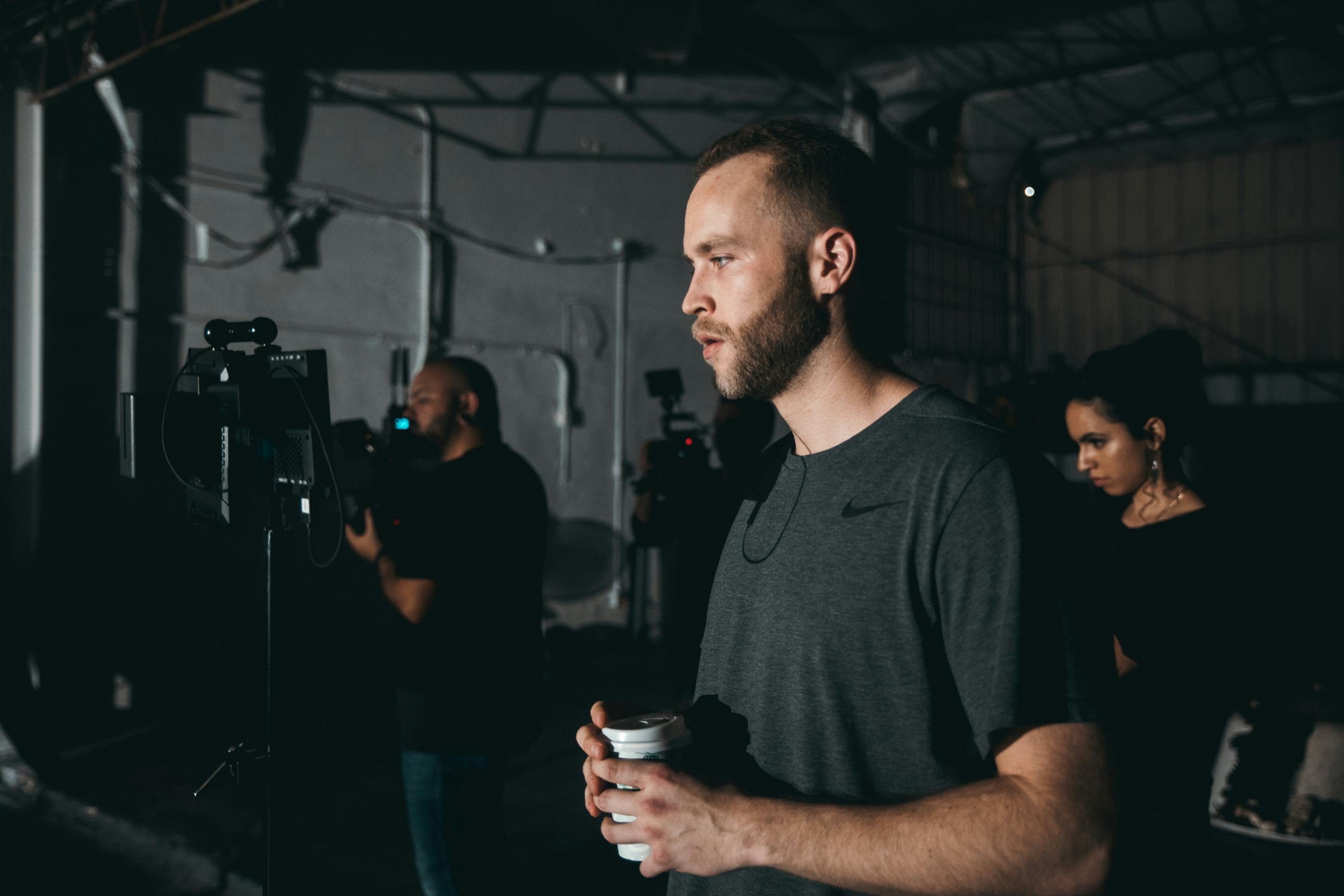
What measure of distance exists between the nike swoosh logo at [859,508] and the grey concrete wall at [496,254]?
5.30 metres

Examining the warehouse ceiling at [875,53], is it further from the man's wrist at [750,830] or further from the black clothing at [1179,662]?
the man's wrist at [750,830]

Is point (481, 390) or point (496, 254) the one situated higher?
point (496, 254)

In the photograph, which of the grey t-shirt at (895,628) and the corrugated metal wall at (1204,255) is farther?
the corrugated metal wall at (1204,255)

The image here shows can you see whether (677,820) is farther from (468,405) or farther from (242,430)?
(468,405)

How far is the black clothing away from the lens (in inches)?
70.6

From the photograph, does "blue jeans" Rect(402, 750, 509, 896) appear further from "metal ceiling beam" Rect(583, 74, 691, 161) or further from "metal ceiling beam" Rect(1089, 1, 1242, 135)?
"metal ceiling beam" Rect(1089, 1, 1242, 135)

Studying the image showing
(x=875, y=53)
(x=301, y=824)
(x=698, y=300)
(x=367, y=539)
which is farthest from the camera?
(x=875, y=53)

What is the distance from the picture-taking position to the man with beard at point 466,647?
229 centimetres

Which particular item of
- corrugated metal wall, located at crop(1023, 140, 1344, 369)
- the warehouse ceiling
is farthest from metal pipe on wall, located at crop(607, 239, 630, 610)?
corrugated metal wall, located at crop(1023, 140, 1344, 369)

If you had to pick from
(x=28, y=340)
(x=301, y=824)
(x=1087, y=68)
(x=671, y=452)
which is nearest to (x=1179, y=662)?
(x=671, y=452)

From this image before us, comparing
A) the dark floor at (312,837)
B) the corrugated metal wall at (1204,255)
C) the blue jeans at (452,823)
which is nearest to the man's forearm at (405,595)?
the blue jeans at (452,823)

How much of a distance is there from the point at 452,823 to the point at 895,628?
1676 millimetres

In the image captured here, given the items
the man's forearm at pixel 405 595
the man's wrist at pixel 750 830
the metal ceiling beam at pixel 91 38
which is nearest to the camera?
the man's wrist at pixel 750 830

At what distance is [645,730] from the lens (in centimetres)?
106
